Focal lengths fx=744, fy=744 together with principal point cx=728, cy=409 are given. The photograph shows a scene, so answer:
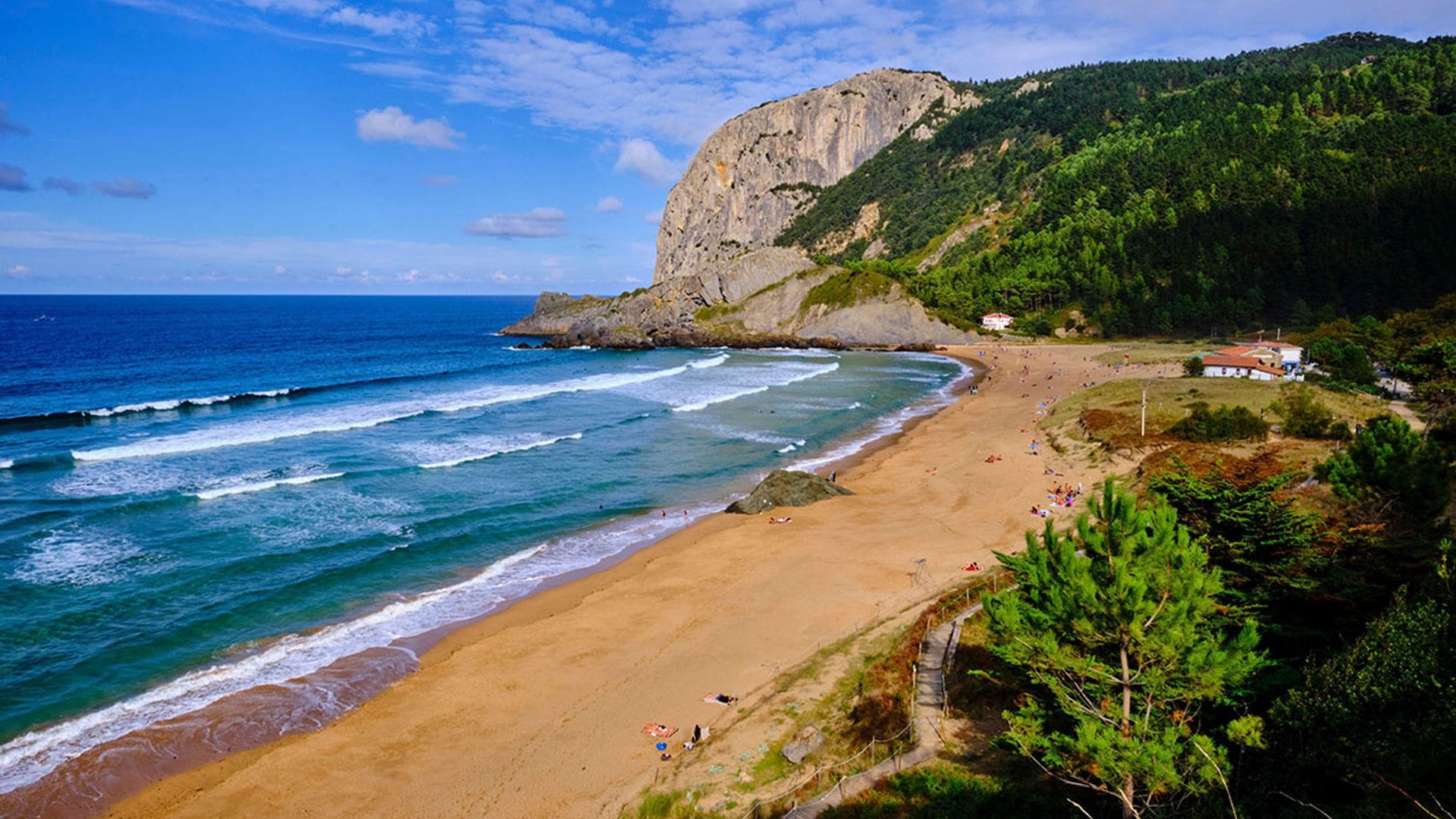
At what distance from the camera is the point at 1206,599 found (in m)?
10.3

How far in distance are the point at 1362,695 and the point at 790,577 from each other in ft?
60.5

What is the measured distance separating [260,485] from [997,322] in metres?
92.3

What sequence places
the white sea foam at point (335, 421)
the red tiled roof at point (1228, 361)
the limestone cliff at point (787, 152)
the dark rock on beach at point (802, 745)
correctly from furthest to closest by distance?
the limestone cliff at point (787, 152) < the red tiled roof at point (1228, 361) < the white sea foam at point (335, 421) < the dark rock on beach at point (802, 745)

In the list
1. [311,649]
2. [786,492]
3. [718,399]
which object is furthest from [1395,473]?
[718,399]

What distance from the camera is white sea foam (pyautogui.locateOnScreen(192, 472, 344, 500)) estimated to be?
35156 millimetres

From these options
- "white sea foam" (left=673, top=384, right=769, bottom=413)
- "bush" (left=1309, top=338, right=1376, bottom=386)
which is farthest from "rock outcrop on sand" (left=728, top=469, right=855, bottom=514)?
"bush" (left=1309, top=338, right=1376, bottom=386)

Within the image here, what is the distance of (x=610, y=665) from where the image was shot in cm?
2077

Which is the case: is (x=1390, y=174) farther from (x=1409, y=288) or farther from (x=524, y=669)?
(x=524, y=669)

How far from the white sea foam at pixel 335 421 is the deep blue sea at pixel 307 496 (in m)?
0.32

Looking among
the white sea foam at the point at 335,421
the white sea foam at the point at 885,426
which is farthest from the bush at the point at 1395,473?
the white sea foam at the point at 335,421

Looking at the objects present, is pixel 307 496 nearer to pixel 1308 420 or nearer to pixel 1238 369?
pixel 1308 420

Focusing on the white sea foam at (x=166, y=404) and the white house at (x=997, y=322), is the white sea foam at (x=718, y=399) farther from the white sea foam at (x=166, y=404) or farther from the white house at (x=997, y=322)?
the white house at (x=997, y=322)

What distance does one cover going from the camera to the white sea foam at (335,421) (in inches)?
1737

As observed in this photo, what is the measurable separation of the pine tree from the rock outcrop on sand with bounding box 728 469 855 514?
75.3 feet
